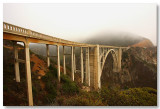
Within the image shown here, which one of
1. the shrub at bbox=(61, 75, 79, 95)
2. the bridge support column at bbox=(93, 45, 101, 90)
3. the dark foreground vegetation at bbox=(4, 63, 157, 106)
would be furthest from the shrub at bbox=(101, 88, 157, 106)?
the bridge support column at bbox=(93, 45, 101, 90)

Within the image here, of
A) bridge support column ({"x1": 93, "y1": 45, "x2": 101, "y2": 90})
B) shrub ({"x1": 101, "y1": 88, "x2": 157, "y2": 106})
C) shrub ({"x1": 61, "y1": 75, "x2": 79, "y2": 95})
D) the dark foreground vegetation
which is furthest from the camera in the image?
bridge support column ({"x1": 93, "y1": 45, "x2": 101, "y2": 90})

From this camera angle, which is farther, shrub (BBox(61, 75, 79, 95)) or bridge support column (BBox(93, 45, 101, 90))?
bridge support column (BBox(93, 45, 101, 90))

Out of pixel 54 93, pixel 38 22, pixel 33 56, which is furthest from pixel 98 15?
pixel 33 56

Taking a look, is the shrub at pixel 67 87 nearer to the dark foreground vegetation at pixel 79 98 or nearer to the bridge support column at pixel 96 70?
the dark foreground vegetation at pixel 79 98

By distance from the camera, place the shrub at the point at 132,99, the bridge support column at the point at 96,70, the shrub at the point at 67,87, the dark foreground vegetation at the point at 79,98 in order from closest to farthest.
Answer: the dark foreground vegetation at the point at 79,98 < the shrub at the point at 132,99 < the shrub at the point at 67,87 < the bridge support column at the point at 96,70

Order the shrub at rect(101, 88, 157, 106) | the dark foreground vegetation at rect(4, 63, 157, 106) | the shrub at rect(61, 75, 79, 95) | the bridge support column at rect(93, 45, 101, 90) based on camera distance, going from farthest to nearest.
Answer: the bridge support column at rect(93, 45, 101, 90), the shrub at rect(61, 75, 79, 95), the shrub at rect(101, 88, 157, 106), the dark foreground vegetation at rect(4, 63, 157, 106)

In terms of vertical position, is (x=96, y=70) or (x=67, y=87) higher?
(x=96, y=70)

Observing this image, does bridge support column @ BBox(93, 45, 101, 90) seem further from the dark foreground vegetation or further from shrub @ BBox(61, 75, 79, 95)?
the dark foreground vegetation

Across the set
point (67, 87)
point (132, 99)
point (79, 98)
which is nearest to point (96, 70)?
point (67, 87)

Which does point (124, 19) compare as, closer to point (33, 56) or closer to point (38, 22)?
point (38, 22)

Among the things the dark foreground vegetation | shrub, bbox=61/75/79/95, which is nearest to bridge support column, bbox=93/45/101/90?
shrub, bbox=61/75/79/95

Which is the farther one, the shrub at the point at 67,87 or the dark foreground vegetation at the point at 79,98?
the shrub at the point at 67,87

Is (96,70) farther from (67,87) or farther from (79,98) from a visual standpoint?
(79,98)

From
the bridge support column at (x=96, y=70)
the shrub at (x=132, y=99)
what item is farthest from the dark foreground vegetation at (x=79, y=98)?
the bridge support column at (x=96, y=70)
